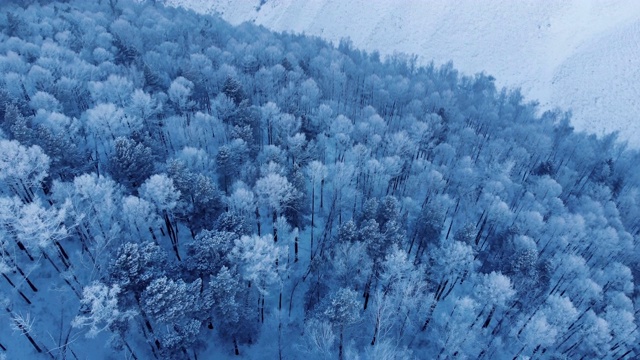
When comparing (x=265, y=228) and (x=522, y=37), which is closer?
(x=265, y=228)

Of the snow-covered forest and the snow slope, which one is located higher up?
the snow slope

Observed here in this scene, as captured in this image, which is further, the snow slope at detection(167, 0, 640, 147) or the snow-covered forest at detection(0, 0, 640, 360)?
the snow slope at detection(167, 0, 640, 147)

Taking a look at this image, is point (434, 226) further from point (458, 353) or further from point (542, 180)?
point (542, 180)

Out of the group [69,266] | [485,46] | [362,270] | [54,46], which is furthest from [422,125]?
[485,46]

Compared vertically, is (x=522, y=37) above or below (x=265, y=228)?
above
